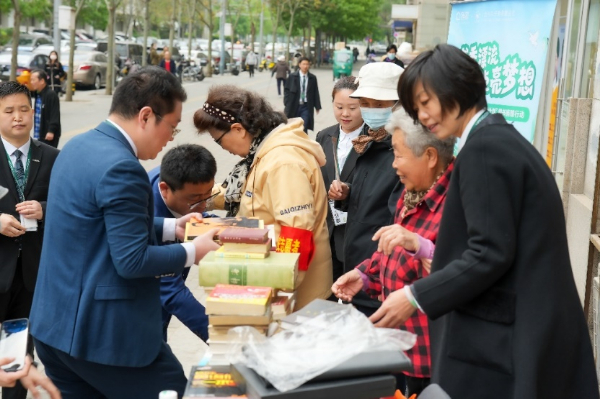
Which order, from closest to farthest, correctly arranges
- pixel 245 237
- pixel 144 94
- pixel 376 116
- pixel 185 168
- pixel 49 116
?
pixel 245 237 < pixel 144 94 < pixel 185 168 < pixel 376 116 < pixel 49 116

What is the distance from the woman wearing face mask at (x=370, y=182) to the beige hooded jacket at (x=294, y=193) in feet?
1.34

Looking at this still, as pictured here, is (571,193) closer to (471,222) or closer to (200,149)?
(200,149)

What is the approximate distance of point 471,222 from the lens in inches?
94.3

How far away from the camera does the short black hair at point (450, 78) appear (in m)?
2.48

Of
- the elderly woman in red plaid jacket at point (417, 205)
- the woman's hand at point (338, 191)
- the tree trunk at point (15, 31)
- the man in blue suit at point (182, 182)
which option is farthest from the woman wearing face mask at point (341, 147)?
the tree trunk at point (15, 31)

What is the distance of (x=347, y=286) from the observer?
3.29m

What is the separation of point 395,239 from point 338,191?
164cm

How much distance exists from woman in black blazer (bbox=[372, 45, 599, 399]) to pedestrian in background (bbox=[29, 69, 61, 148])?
8.27 metres

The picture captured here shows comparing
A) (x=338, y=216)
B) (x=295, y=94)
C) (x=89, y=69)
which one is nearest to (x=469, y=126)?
(x=338, y=216)

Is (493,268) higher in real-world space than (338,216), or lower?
higher

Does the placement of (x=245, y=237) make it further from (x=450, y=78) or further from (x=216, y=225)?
(x=450, y=78)

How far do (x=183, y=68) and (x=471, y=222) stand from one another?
38.0m

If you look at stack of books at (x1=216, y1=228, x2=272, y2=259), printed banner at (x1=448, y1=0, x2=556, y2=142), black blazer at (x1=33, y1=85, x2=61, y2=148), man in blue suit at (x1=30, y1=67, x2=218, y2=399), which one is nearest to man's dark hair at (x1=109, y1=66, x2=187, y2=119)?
man in blue suit at (x1=30, y1=67, x2=218, y2=399)

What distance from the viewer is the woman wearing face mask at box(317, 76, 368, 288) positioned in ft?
15.5
